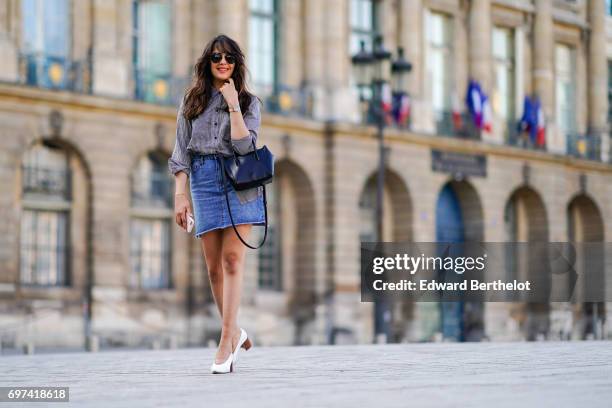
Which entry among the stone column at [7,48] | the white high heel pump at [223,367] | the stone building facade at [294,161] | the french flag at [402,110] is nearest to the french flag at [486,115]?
the stone building facade at [294,161]

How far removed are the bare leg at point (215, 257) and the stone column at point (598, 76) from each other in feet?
130

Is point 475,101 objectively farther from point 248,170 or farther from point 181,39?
point 248,170

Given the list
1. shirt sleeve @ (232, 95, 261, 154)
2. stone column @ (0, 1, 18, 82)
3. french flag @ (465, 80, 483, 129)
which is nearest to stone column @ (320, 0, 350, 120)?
french flag @ (465, 80, 483, 129)

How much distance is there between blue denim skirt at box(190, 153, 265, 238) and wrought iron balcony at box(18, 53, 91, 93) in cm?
2307

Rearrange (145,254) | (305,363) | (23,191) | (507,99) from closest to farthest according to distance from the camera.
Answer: (305,363)
(23,191)
(145,254)
(507,99)

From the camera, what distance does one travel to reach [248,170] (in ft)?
29.2

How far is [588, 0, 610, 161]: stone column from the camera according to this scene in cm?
4744

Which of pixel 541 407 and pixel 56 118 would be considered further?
pixel 56 118

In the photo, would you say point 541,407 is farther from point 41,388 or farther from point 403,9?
point 403,9

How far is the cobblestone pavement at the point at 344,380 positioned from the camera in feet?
21.4

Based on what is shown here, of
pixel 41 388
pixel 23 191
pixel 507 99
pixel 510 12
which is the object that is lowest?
pixel 41 388

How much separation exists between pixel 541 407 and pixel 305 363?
382 cm

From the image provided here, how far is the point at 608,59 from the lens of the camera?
4941 centimetres

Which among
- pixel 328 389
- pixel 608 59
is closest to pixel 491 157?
pixel 608 59
